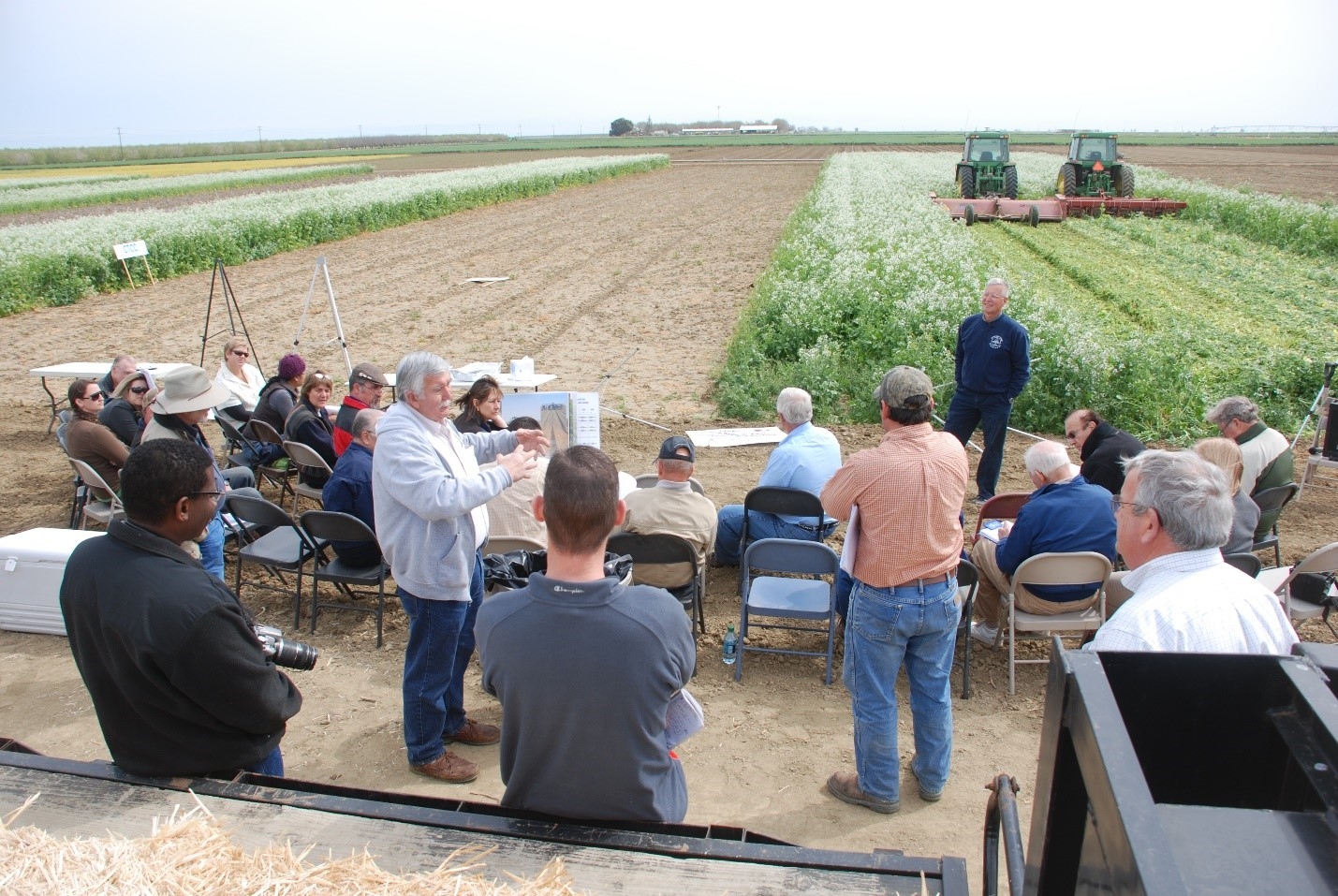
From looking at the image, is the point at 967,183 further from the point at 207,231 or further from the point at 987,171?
the point at 207,231

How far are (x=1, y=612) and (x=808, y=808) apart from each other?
5.30 m

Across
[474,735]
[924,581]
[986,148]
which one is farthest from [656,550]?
[986,148]

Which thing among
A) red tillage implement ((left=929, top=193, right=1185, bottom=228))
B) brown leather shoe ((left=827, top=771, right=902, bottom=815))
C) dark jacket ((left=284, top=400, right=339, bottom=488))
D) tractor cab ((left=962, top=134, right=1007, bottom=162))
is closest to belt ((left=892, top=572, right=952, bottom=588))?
brown leather shoe ((left=827, top=771, right=902, bottom=815))

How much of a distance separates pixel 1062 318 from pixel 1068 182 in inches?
799

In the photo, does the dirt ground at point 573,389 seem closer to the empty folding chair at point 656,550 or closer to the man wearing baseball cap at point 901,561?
the man wearing baseball cap at point 901,561

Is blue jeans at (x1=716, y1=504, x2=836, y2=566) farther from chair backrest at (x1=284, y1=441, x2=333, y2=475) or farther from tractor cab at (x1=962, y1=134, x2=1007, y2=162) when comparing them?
tractor cab at (x1=962, y1=134, x2=1007, y2=162)

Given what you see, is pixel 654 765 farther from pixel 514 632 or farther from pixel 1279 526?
pixel 1279 526

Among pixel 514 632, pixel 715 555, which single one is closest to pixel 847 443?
pixel 715 555

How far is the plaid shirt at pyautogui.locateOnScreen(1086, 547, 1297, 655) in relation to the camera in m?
2.36

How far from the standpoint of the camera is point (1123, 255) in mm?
19750

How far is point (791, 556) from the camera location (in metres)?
5.22

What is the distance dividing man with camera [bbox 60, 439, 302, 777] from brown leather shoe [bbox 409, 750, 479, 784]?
168 centimetres

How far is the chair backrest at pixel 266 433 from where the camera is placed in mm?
7777

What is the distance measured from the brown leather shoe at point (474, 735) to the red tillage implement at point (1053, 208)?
2371 cm
